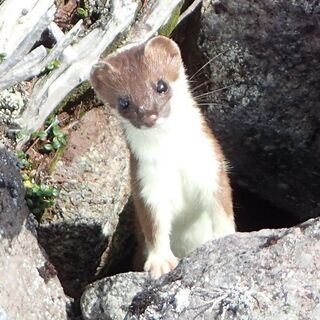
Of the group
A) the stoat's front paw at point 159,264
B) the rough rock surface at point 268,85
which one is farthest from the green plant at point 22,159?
the rough rock surface at point 268,85

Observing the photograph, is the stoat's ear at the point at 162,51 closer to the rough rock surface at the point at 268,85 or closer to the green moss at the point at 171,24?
the rough rock surface at the point at 268,85

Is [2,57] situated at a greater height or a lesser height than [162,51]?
greater

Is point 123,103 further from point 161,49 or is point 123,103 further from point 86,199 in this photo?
point 86,199

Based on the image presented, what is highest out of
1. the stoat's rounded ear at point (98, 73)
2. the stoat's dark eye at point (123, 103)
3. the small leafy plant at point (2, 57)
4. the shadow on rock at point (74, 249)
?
the small leafy plant at point (2, 57)

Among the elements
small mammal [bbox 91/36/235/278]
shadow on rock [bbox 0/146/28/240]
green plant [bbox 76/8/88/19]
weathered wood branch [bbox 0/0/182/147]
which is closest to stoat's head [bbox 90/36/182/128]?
small mammal [bbox 91/36/235/278]

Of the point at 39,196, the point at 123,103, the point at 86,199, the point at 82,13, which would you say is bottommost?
the point at 86,199

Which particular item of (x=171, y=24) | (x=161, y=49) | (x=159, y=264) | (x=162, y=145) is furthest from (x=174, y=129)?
(x=171, y=24)
